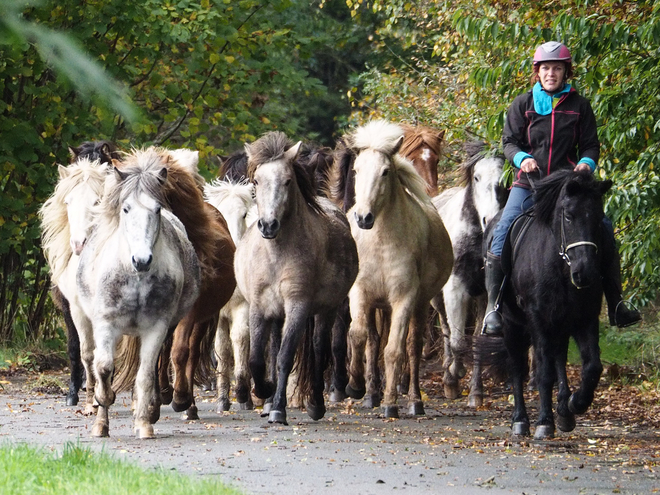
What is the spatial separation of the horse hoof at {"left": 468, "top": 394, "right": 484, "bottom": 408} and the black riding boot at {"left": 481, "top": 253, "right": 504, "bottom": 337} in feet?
8.91

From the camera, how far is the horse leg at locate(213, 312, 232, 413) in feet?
36.9

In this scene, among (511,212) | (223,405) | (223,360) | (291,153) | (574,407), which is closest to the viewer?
(574,407)

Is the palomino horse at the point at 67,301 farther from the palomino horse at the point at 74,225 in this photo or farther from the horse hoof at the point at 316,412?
the horse hoof at the point at 316,412

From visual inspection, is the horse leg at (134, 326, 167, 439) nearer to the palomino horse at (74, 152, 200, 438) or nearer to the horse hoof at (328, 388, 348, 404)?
the palomino horse at (74, 152, 200, 438)

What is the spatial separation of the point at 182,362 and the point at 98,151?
8.68ft

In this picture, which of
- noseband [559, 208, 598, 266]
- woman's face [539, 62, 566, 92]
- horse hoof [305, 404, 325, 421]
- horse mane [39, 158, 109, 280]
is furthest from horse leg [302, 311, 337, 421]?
woman's face [539, 62, 566, 92]

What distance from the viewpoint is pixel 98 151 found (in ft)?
38.5

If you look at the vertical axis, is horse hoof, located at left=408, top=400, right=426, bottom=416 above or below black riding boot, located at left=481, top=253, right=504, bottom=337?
below

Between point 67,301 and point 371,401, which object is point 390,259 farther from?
point 67,301

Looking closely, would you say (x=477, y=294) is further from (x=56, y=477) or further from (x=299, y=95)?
(x=299, y=95)

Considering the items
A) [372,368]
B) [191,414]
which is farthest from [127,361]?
[372,368]

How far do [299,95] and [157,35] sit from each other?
63.7 ft

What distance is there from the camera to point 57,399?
12359mm

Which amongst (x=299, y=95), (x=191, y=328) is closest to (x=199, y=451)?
(x=191, y=328)
